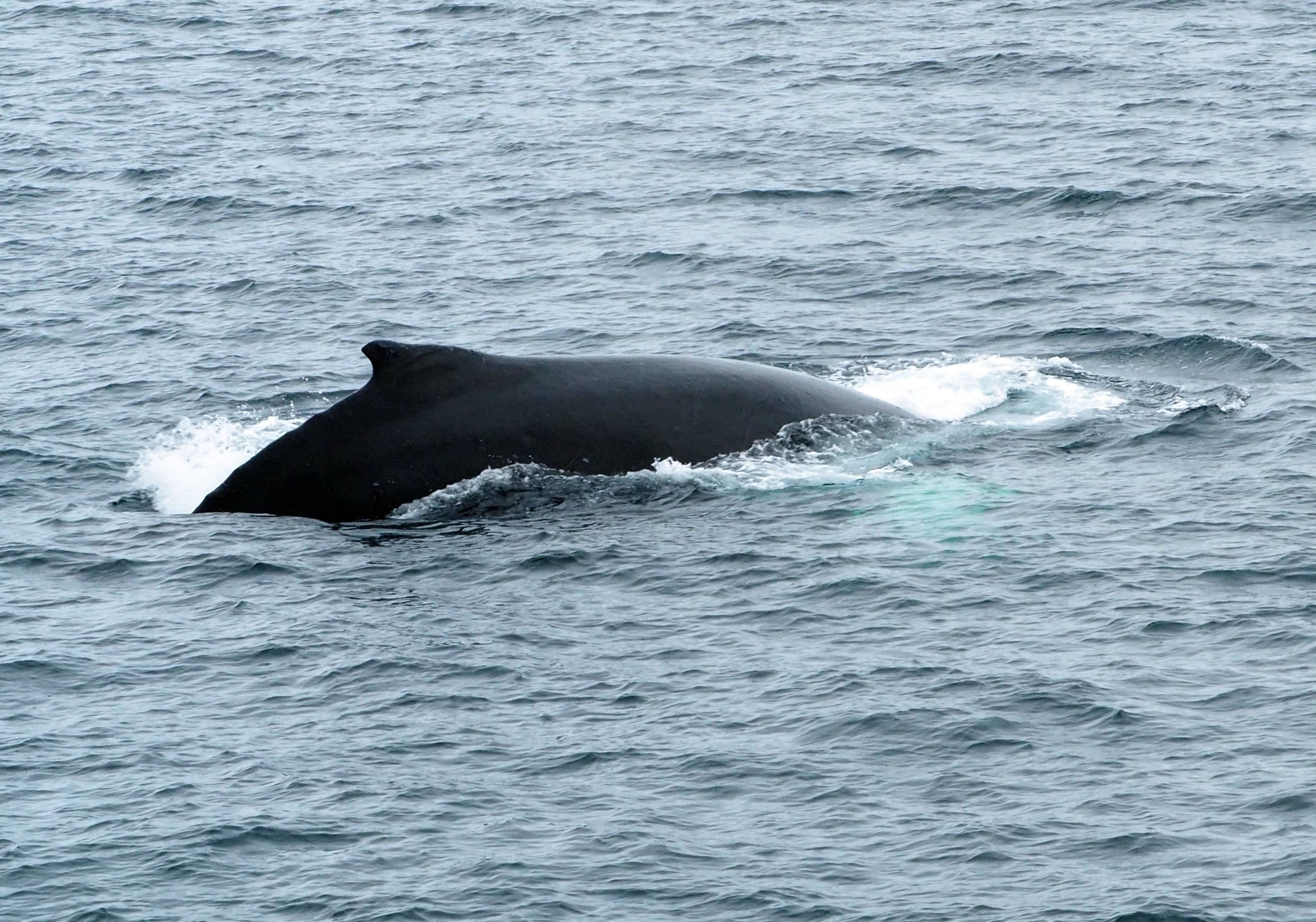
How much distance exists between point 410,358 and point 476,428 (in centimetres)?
95

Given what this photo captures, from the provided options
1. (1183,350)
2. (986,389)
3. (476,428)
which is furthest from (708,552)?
(1183,350)

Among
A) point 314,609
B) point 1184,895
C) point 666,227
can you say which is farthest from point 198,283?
point 1184,895

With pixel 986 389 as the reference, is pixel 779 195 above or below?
above

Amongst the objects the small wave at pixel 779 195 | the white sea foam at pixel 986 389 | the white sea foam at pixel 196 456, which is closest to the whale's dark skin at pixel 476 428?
the white sea foam at pixel 196 456

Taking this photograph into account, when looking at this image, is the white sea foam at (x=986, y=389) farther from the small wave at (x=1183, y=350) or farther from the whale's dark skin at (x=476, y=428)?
the whale's dark skin at (x=476, y=428)

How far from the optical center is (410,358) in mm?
19188

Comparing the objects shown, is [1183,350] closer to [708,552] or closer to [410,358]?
[708,552]

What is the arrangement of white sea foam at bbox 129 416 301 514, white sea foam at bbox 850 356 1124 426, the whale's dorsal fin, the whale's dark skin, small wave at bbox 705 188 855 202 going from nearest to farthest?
the whale's dorsal fin, the whale's dark skin, white sea foam at bbox 129 416 301 514, white sea foam at bbox 850 356 1124 426, small wave at bbox 705 188 855 202

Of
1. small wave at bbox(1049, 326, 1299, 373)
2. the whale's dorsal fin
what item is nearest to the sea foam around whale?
small wave at bbox(1049, 326, 1299, 373)

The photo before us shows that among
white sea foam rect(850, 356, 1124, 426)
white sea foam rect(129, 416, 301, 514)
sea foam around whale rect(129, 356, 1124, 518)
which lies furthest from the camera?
white sea foam rect(850, 356, 1124, 426)

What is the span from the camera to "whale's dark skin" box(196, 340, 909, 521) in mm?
19391

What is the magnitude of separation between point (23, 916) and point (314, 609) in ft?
16.5

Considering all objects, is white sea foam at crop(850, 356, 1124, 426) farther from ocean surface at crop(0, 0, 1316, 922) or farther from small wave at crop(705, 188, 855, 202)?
small wave at crop(705, 188, 855, 202)

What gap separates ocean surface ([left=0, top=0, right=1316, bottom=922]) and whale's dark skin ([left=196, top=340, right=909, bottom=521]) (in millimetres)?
233
